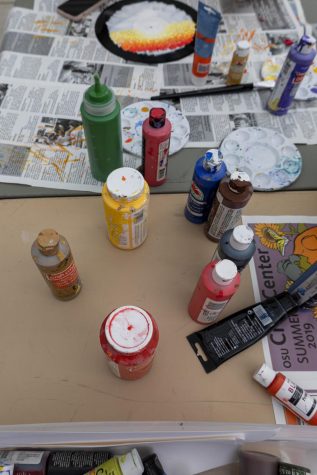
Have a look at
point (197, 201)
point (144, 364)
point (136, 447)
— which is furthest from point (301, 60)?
point (136, 447)

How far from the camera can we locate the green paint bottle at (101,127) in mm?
541

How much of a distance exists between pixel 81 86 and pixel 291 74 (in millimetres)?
483

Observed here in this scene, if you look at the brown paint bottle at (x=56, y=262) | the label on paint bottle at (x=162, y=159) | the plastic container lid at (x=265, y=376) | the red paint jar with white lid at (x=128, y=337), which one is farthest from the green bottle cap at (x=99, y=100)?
the plastic container lid at (x=265, y=376)

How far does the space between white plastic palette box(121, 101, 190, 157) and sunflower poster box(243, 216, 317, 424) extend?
241mm

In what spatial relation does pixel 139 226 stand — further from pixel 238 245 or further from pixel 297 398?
pixel 297 398

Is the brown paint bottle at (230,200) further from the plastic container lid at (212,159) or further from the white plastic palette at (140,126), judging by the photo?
the white plastic palette at (140,126)

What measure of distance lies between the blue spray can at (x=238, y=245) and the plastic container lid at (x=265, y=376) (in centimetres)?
16

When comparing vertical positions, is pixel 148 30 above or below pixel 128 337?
above

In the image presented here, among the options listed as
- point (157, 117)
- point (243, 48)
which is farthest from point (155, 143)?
point (243, 48)

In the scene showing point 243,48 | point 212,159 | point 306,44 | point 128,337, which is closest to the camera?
point 128,337

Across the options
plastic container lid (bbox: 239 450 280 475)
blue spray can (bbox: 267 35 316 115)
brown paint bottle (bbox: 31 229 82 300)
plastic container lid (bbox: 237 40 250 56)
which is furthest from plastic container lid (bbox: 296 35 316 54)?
plastic container lid (bbox: 239 450 280 475)

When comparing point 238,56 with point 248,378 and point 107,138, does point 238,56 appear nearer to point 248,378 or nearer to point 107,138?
point 107,138

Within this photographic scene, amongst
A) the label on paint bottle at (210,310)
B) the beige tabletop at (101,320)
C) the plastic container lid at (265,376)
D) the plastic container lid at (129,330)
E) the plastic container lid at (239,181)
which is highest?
the plastic container lid at (239,181)

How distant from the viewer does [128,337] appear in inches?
16.7
